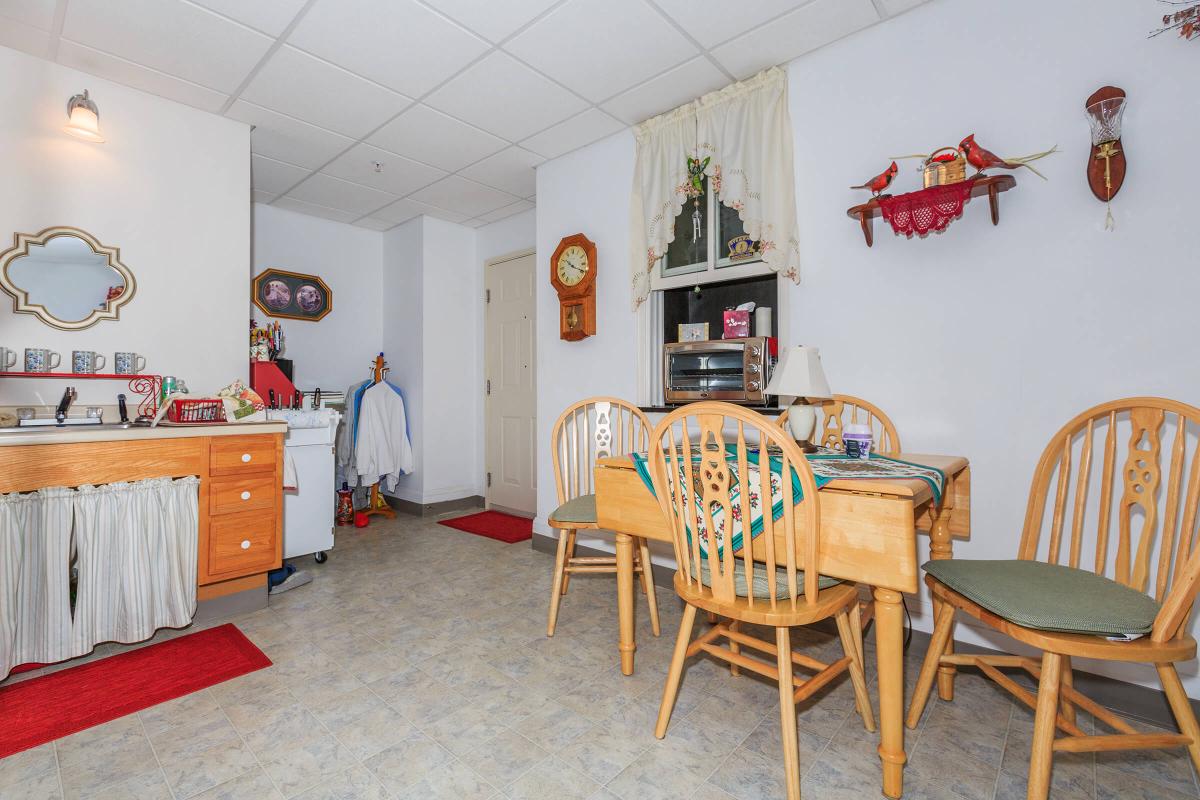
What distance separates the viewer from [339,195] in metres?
4.29

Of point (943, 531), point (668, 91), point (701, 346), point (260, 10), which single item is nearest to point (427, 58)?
point (260, 10)

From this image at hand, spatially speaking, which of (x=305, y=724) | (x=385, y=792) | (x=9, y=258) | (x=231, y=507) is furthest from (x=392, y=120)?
(x=385, y=792)

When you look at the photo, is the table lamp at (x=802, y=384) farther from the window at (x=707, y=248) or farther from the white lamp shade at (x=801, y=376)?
the window at (x=707, y=248)

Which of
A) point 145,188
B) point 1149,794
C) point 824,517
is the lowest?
point 1149,794

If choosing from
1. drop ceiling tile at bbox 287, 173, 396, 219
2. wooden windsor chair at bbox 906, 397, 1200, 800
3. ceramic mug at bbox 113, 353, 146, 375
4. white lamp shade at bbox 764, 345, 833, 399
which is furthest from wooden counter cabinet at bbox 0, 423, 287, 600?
wooden windsor chair at bbox 906, 397, 1200, 800

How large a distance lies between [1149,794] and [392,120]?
4.27 m

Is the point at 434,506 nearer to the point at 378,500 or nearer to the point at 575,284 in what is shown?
the point at 378,500

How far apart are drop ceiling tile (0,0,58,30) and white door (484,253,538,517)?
2917mm

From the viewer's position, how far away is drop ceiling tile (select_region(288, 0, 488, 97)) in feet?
7.43

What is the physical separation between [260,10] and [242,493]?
2.20 m

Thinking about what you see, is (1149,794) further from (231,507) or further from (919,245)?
(231,507)

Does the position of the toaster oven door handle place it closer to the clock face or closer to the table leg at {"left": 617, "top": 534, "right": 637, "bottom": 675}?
the clock face

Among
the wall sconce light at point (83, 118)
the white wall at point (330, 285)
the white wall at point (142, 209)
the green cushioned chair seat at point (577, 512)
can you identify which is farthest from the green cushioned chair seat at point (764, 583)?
the white wall at point (330, 285)

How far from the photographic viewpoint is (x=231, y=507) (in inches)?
102
